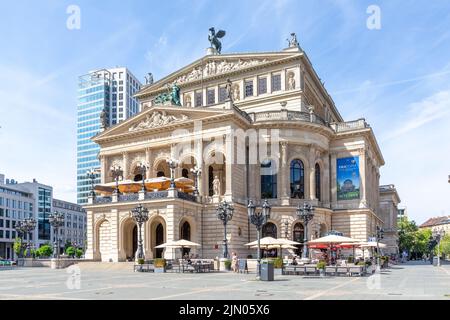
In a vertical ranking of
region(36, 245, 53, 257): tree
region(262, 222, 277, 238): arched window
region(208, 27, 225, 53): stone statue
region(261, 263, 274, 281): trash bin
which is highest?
region(208, 27, 225, 53): stone statue

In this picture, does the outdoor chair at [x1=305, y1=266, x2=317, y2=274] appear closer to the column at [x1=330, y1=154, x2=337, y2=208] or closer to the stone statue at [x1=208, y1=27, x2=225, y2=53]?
the column at [x1=330, y1=154, x2=337, y2=208]

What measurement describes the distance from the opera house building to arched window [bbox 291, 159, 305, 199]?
0.35ft

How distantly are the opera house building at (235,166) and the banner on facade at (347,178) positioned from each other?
112 mm

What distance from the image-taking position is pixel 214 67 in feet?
206

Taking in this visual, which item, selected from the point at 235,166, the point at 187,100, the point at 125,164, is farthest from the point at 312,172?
the point at 125,164

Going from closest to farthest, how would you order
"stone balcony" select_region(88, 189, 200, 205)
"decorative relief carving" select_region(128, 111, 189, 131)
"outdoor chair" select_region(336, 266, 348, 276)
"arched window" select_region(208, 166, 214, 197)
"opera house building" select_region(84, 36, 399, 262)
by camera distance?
"outdoor chair" select_region(336, 266, 348, 276), "stone balcony" select_region(88, 189, 200, 205), "opera house building" select_region(84, 36, 399, 262), "arched window" select_region(208, 166, 214, 197), "decorative relief carving" select_region(128, 111, 189, 131)

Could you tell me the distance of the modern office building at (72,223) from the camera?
144750 millimetres

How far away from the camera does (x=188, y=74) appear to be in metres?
65.1

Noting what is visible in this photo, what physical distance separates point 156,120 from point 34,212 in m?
91.0

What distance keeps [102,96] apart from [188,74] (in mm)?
106001

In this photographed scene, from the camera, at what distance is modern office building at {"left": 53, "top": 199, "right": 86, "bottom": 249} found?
14475cm

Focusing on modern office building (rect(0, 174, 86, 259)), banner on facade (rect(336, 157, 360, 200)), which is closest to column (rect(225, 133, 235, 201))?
banner on facade (rect(336, 157, 360, 200))

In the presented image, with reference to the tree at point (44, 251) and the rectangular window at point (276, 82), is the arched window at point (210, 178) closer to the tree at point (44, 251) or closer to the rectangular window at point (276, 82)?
the rectangular window at point (276, 82)

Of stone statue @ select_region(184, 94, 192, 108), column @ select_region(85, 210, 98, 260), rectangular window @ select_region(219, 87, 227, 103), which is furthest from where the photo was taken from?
stone statue @ select_region(184, 94, 192, 108)
